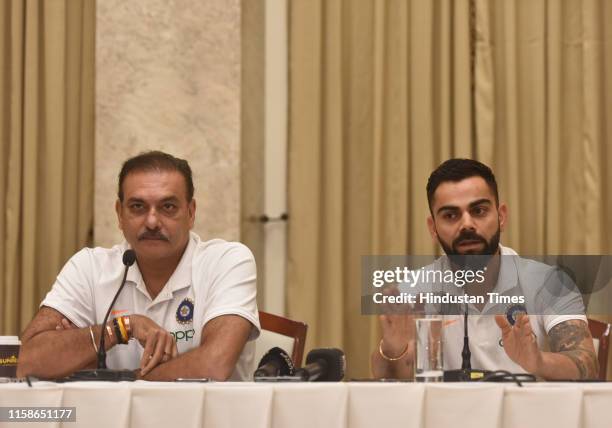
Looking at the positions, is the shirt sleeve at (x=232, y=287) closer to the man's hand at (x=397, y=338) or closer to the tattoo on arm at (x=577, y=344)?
the man's hand at (x=397, y=338)

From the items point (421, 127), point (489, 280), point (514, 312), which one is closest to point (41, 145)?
point (421, 127)

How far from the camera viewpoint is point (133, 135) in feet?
13.7

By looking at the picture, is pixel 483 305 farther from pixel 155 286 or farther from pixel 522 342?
pixel 155 286

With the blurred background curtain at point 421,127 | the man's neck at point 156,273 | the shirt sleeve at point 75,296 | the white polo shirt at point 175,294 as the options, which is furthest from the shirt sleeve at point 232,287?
the blurred background curtain at point 421,127

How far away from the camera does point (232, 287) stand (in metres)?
2.81

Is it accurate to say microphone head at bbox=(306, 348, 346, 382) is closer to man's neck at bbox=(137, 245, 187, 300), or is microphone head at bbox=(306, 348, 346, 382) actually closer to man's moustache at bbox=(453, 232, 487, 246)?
man's moustache at bbox=(453, 232, 487, 246)

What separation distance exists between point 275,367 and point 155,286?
3.12 feet

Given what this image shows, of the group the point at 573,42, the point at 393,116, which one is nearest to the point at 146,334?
the point at 393,116

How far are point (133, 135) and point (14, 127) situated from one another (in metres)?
0.65

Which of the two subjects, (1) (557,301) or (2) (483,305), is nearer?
(2) (483,305)

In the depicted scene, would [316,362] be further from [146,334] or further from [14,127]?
[14,127]

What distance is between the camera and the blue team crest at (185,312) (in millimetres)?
2877

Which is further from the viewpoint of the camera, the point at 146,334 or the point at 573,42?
the point at 573,42

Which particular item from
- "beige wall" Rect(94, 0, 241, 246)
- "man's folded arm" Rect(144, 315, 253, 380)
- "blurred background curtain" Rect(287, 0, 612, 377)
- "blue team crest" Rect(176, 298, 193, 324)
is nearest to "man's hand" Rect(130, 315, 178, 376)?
"man's folded arm" Rect(144, 315, 253, 380)
